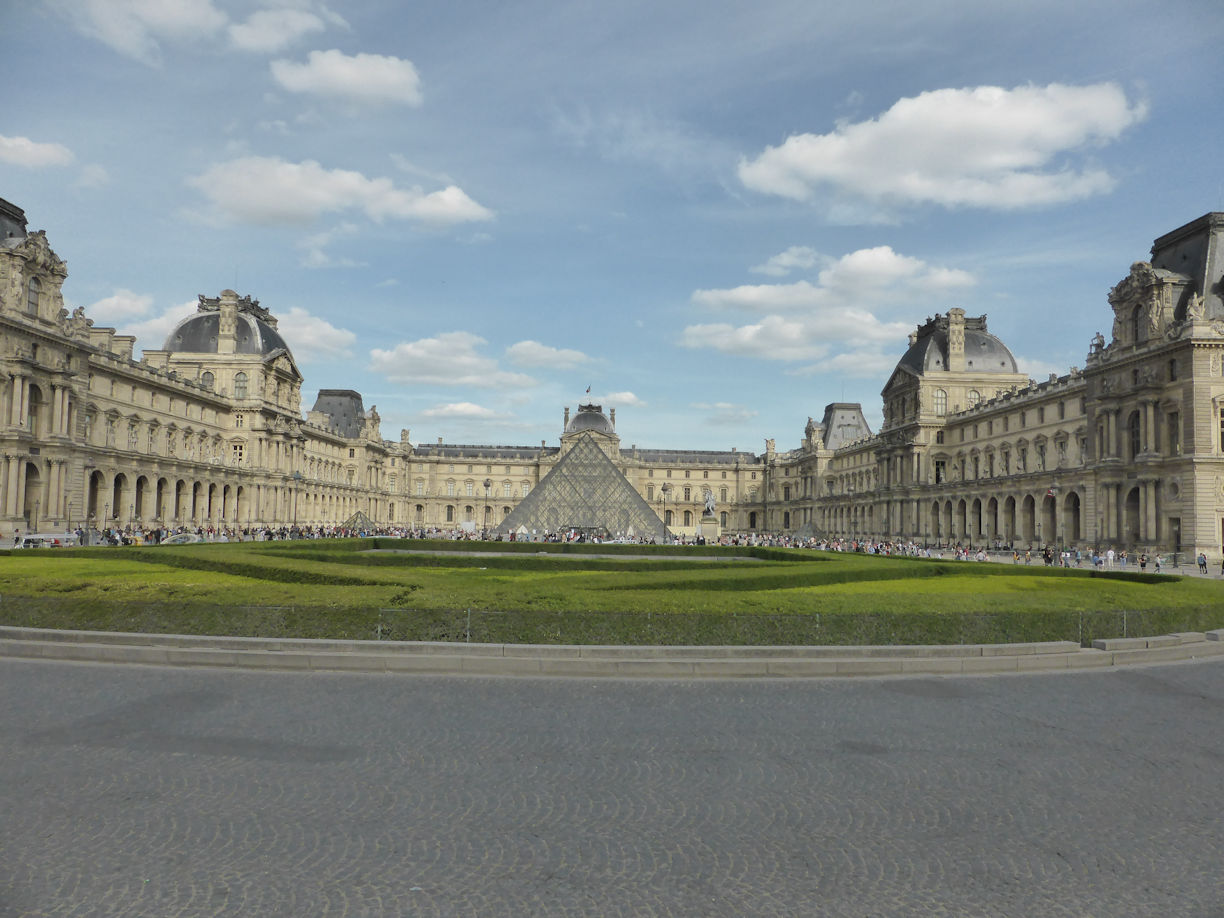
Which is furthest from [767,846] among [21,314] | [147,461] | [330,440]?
[330,440]

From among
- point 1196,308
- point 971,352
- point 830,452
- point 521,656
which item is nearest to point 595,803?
point 521,656

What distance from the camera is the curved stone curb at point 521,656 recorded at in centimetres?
1112

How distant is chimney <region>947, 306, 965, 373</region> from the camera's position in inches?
2842

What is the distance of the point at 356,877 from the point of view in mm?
→ 5000

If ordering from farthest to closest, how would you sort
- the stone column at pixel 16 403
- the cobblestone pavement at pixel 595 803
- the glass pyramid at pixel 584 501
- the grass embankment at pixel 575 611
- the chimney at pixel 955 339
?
the chimney at pixel 955 339, the glass pyramid at pixel 584 501, the stone column at pixel 16 403, the grass embankment at pixel 575 611, the cobblestone pavement at pixel 595 803

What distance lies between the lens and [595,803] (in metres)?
6.25

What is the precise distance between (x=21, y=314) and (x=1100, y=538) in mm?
59076

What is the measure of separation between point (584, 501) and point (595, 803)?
164 feet

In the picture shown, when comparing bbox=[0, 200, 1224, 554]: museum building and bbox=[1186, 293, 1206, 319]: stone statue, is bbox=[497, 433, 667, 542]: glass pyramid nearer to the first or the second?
bbox=[0, 200, 1224, 554]: museum building

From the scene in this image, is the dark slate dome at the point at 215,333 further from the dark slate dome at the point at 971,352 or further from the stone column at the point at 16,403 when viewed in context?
the dark slate dome at the point at 971,352

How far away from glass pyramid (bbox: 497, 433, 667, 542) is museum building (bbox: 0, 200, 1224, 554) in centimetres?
15

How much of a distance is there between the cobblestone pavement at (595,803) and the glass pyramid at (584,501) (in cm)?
4424

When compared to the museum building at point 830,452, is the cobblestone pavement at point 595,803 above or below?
below

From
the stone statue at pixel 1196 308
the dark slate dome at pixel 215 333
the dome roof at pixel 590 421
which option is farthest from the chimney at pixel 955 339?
the dark slate dome at pixel 215 333
